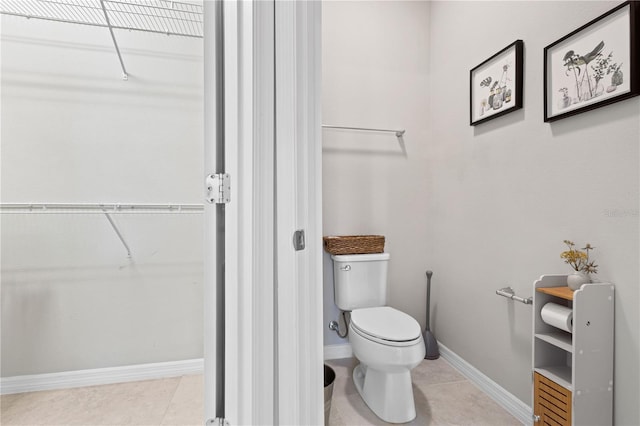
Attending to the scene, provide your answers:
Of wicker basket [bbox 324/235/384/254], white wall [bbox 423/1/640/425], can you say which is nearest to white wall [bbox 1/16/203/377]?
wicker basket [bbox 324/235/384/254]

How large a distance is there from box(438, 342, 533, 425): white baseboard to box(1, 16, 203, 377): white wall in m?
1.56

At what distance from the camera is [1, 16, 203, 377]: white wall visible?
1687 millimetres

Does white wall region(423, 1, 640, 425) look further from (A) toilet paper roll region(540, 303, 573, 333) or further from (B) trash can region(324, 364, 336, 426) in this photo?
(B) trash can region(324, 364, 336, 426)

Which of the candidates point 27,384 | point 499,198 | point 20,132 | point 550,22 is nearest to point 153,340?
point 27,384

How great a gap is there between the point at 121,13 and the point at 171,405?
2024mm

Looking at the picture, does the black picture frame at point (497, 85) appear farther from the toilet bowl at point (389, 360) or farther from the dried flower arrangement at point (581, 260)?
the toilet bowl at point (389, 360)

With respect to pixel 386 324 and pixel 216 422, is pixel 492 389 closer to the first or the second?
pixel 386 324

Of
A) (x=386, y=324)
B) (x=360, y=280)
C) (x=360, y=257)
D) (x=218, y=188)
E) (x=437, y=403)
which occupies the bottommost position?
(x=437, y=403)

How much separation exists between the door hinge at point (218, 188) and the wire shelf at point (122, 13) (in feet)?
3.96

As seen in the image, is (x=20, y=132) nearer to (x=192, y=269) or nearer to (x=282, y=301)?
(x=192, y=269)

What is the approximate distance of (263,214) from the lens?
82 centimetres

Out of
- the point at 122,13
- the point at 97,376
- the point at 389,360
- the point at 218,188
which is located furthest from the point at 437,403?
the point at 122,13

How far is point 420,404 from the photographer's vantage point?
163cm

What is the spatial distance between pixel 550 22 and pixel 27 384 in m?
3.09
